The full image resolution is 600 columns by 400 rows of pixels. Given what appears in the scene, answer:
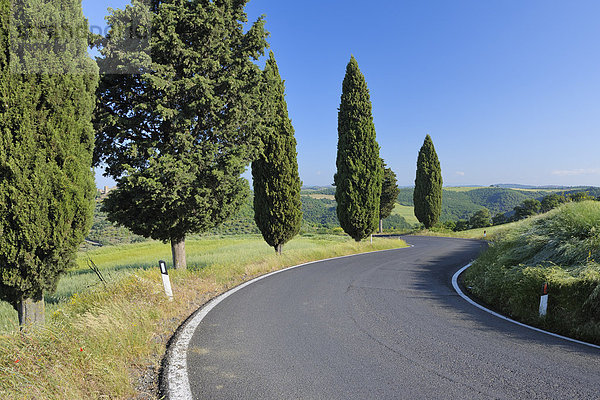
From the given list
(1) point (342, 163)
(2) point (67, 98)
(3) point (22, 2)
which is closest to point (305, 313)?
(2) point (67, 98)

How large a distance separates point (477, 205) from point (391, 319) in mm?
125591

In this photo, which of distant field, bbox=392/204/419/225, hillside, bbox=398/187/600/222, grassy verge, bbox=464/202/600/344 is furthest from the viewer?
hillside, bbox=398/187/600/222

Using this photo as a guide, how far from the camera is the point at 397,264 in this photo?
13.4 metres

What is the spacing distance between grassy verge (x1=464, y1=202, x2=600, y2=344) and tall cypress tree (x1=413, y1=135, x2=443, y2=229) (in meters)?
30.8

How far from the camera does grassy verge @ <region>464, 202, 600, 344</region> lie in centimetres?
559

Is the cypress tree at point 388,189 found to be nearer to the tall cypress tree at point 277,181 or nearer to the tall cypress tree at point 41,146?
the tall cypress tree at point 277,181

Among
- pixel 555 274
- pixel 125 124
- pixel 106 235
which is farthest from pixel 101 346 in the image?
pixel 106 235

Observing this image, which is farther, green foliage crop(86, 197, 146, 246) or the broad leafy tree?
green foliage crop(86, 197, 146, 246)

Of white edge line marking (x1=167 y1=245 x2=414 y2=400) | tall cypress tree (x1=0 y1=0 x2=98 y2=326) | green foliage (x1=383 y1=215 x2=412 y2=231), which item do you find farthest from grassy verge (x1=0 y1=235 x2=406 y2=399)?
green foliage (x1=383 y1=215 x2=412 y2=231)

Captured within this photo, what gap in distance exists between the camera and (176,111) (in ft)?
29.1

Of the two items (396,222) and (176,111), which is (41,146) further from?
(396,222)

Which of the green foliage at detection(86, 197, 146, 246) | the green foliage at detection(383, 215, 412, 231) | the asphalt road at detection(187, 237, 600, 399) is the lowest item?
the green foliage at detection(383, 215, 412, 231)

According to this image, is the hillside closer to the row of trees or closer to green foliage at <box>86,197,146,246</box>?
green foliage at <box>86,197,146,246</box>

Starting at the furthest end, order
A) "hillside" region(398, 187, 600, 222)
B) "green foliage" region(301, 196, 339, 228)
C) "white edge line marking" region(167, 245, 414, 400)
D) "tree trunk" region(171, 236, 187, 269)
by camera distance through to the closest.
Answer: "hillside" region(398, 187, 600, 222) < "green foliage" region(301, 196, 339, 228) < "tree trunk" region(171, 236, 187, 269) < "white edge line marking" region(167, 245, 414, 400)
